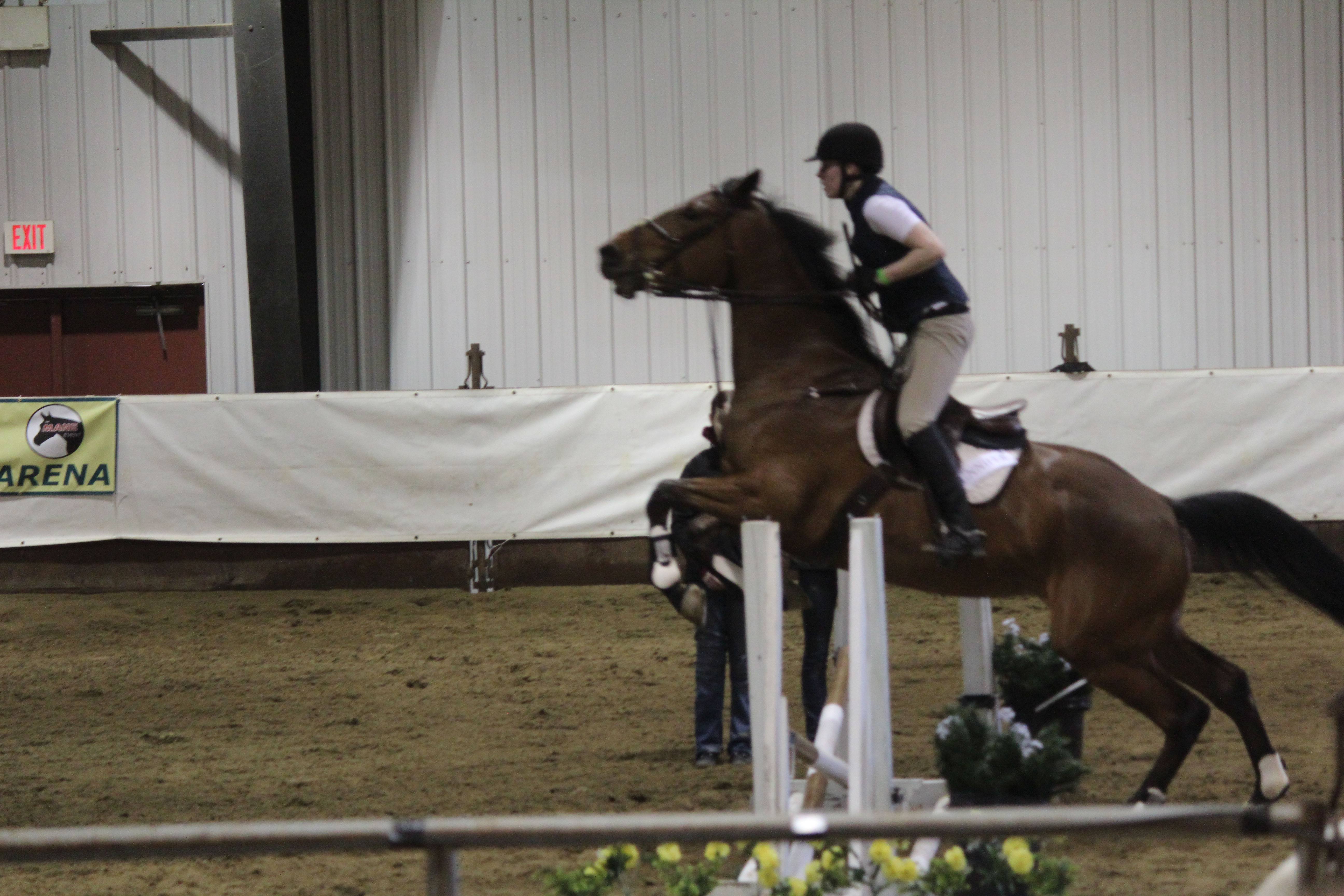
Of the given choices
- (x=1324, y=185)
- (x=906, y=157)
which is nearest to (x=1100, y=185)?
(x=906, y=157)

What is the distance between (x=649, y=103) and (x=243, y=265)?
13.7ft

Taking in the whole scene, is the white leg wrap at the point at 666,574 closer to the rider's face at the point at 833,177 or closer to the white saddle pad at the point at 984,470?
the white saddle pad at the point at 984,470

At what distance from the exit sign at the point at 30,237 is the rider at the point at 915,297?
33.1ft

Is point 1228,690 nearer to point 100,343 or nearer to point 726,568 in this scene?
point 726,568

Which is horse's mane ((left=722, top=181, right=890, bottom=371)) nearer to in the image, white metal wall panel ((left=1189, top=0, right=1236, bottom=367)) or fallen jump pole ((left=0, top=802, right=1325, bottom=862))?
fallen jump pole ((left=0, top=802, right=1325, bottom=862))

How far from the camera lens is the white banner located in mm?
9805

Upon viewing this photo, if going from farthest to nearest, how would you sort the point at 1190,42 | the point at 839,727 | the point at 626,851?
the point at 1190,42, the point at 839,727, the point at 626,851

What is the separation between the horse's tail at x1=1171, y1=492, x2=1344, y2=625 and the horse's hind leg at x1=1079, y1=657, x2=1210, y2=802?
579 millimetres

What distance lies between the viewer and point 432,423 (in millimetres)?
10383

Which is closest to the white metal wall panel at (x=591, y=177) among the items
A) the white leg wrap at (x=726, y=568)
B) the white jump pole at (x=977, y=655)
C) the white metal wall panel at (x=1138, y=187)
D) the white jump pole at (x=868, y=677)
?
the white metal wall panel at (x=1138, y=187)

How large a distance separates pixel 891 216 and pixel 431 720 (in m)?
3.65

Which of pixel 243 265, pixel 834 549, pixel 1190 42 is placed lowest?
pixel 834 549

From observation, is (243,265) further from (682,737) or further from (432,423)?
(682,737)

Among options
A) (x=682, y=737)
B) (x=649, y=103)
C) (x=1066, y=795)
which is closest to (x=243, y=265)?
(x=649, y=103)
